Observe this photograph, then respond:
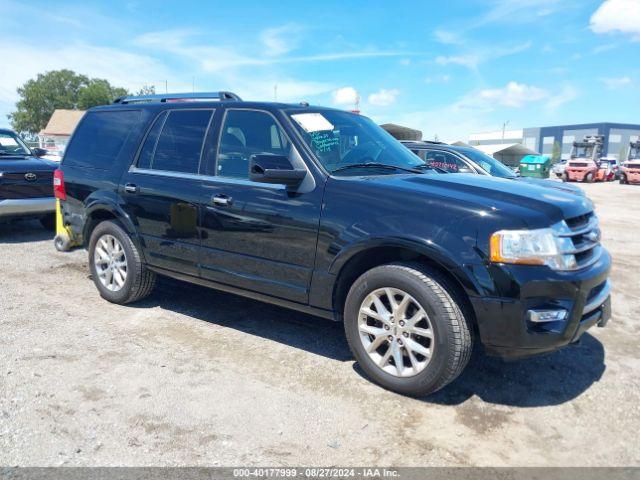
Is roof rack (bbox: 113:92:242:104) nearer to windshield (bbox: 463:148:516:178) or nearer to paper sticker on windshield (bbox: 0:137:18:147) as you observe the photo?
paper sticker on windshield (bbox: 0:137:18:147)

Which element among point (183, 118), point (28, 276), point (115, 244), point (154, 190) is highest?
point (183, 118)

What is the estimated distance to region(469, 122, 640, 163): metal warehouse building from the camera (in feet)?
343

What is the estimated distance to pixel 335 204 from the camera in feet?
11.2

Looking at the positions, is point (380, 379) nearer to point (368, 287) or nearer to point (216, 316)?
point (368, 287)

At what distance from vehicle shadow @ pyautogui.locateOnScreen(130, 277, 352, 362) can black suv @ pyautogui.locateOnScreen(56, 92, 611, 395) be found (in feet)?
1.52

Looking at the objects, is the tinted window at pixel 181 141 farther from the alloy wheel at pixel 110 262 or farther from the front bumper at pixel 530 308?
the front bumper at pixel 530 308

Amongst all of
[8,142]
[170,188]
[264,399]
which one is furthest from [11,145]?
[264,399]

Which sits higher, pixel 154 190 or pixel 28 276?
pixel 154 190

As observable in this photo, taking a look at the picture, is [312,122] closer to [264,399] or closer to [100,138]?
[264,399]

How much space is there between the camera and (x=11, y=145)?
8547 millimetres

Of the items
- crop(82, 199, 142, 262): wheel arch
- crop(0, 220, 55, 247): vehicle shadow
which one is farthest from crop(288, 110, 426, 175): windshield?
crop(0, 220, 55, 247): vehicle shadow

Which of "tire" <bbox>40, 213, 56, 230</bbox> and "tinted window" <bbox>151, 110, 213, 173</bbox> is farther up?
"tinted window" <bbox>151, 110, 213, 173</bbox>

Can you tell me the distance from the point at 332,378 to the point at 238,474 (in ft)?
3.89

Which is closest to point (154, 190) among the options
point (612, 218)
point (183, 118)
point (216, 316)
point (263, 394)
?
point (183, 118)
